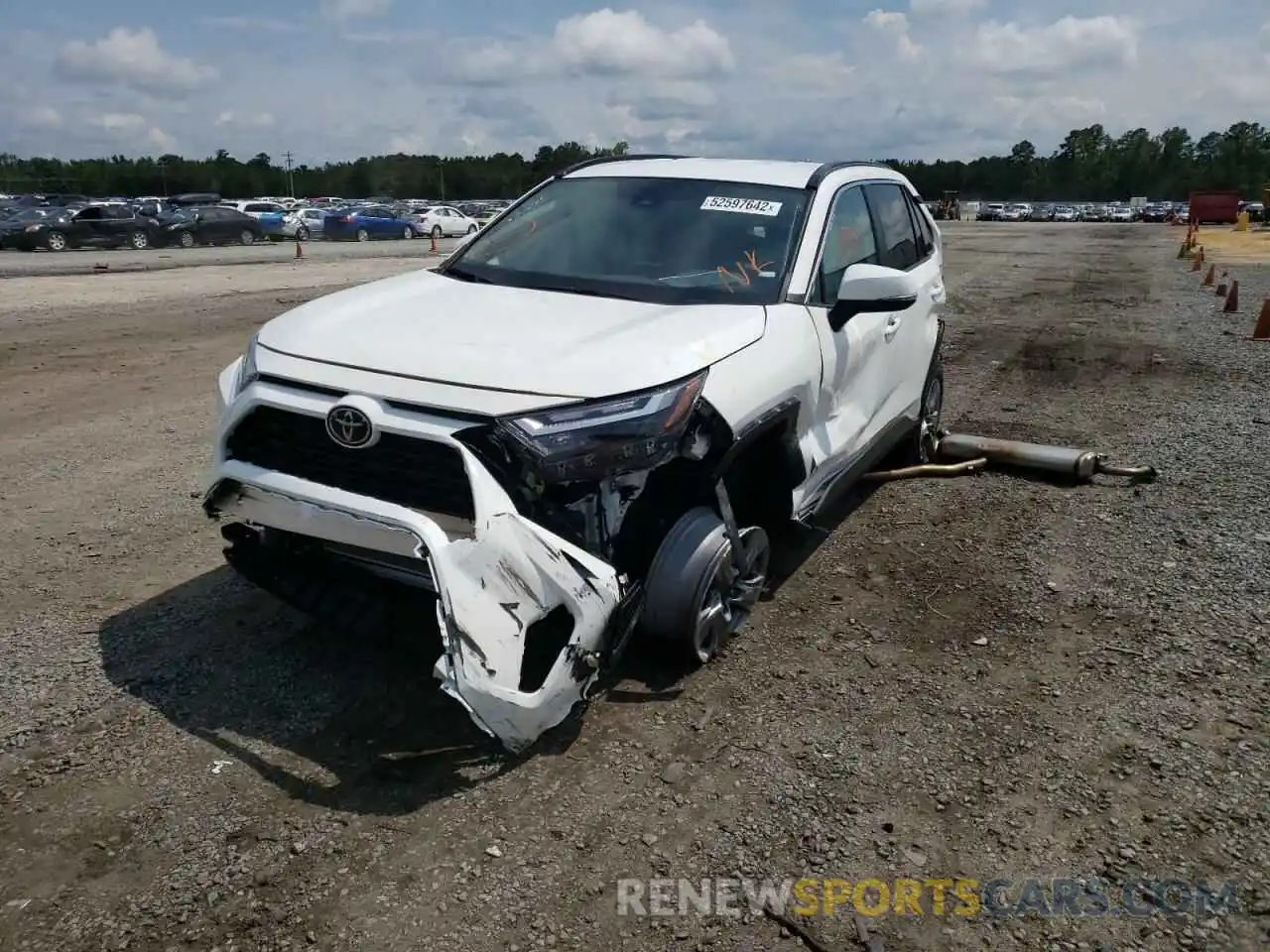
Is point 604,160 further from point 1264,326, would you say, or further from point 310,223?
point 310,223

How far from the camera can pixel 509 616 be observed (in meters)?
2.89

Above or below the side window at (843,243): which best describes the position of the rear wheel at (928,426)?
below

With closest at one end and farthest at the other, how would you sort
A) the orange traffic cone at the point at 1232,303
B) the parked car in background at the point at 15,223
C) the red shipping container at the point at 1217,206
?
the orange traffic cone at the point at 1232,303 → the parked car in background at the point at 15,223 → the red shipping container at the point at 1217,206

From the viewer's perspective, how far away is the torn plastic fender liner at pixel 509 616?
282cm

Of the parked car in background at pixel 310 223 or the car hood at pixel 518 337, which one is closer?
the car hood at pixel 518 337

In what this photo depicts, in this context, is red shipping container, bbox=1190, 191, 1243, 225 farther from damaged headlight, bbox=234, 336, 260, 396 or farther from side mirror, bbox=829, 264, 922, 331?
damaged headlight, bbox=234, 336, 260, 396

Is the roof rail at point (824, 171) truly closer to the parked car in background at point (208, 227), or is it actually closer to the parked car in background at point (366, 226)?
the parked car in background at point (208, 227)

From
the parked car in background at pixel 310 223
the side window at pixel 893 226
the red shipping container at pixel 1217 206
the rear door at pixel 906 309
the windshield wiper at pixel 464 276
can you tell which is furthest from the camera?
the red shipping container at pixel 1217 206

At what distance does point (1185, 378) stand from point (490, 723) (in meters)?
8.98

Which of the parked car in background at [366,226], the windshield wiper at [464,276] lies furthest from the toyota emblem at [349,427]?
the parked car in background at [366,226]

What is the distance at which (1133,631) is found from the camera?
165 inches

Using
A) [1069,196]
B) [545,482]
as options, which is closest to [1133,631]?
[545,482]

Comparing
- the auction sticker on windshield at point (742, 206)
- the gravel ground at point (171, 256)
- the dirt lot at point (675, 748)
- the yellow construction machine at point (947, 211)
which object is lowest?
the dirt lot at point (675, 748)

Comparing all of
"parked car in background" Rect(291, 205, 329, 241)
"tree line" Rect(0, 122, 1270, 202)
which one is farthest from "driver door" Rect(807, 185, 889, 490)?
"tree line" Rect(0, 122, 1270, 202)
